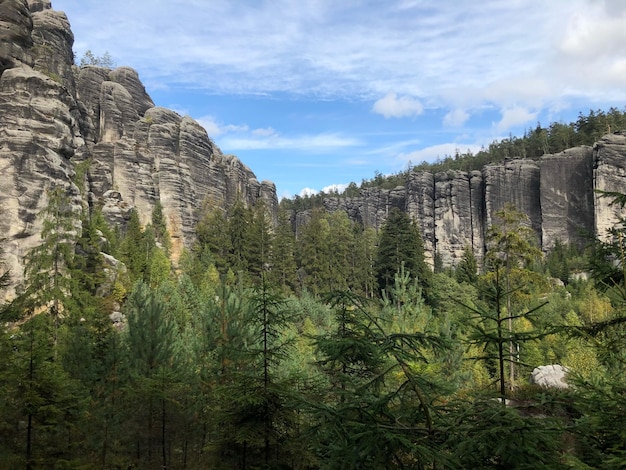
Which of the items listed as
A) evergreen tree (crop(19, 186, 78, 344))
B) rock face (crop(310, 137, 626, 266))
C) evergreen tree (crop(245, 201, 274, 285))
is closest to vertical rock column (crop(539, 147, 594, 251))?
rock face (crop(310, 137, 626, 266))

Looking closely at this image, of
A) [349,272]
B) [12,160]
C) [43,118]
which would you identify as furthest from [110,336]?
[349,272]

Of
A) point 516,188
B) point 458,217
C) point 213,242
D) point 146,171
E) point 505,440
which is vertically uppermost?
point 516,188

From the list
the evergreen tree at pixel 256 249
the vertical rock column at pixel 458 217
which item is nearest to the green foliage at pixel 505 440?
the evergreen tree at pixel 256 249

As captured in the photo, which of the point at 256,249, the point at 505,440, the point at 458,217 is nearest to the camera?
the point at 505,440

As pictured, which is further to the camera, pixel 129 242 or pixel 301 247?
pixel 301 247

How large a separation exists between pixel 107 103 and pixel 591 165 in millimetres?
77771

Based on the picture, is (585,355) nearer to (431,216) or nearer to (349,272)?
(349,272)

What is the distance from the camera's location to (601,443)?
14.5 ft

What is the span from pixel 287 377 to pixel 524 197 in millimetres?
79972

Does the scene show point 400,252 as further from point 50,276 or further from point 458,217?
point 458,217

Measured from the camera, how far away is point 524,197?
79562 millimetres

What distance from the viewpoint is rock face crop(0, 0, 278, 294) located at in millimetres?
26016

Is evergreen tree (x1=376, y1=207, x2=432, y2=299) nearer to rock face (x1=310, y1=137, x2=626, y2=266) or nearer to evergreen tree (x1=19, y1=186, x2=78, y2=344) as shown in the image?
rock face (x1=310, y1=137, x2=626, y2=266)

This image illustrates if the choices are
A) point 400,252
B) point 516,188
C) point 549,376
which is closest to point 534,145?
point 516,188
